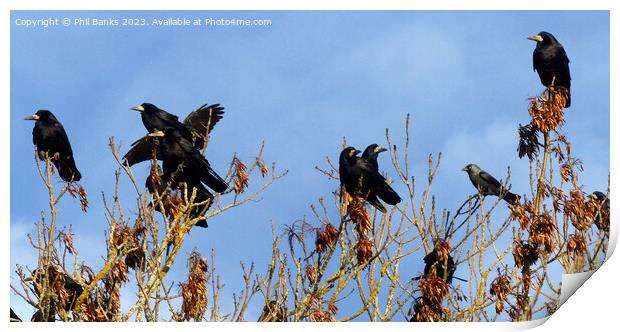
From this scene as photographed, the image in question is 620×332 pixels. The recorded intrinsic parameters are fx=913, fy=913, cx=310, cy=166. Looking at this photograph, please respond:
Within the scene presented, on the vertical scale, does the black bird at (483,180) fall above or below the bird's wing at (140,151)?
below

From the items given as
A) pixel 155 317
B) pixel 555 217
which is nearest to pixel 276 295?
pixel 155 317

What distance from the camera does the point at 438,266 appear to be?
6852mm

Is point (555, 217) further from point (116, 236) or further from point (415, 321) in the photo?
point (116, 236)

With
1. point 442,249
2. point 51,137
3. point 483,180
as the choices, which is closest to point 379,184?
point 442,249

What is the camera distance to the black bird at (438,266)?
670cm

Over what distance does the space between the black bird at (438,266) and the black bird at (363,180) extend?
25.5 inches

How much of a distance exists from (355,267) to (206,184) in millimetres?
1731

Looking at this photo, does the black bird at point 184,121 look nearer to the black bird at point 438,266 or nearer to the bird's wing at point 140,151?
the bird's wing at point 140,151

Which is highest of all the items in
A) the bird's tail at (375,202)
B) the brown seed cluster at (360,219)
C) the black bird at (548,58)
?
the black bird at (548,58)

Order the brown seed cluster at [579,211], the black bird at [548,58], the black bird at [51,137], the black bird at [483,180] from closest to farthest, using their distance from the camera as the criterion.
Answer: the brown seed cluster at [579,211] → the black bird at [483,180] → the black bird at [548,58] → the black bird at [51,137]

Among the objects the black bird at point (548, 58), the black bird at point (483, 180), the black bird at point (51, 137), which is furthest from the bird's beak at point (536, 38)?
the black bird at point (51, 137)

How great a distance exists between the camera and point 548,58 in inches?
350

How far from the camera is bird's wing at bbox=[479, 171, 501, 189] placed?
855 cm

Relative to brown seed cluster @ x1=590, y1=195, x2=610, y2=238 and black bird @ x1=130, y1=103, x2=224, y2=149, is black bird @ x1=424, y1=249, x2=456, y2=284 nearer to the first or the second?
brown seed cluster @ x1=590, y1=195, x2=610, y2=238
